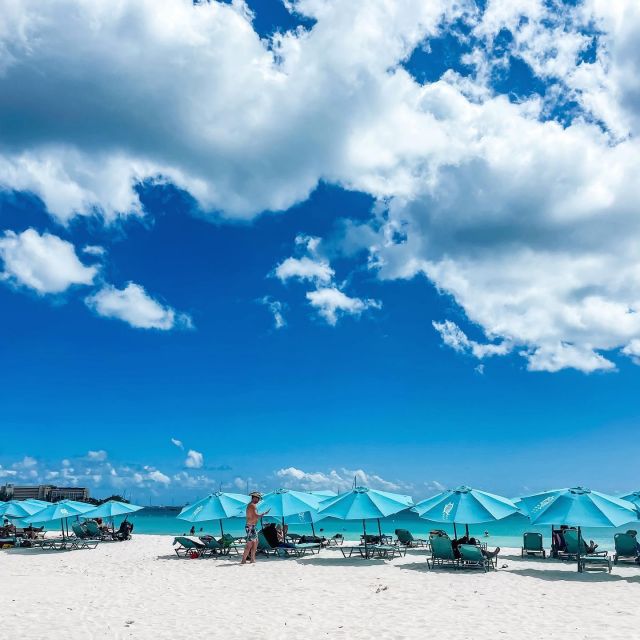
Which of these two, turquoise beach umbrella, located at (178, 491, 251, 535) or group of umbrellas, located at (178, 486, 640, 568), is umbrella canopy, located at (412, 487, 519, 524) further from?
turquoise beach umbrella, located at (178, 491, 251, 535)

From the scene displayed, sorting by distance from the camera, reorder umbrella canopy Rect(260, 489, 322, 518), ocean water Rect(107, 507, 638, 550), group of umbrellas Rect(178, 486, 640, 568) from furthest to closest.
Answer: ocean water Rect(107, 507, 638, 550) < umbrella canopy Rect(260, 489, 322, 518) < group of umbrellas Rect(178, 486, 640, 568)

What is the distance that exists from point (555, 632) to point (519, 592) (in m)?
3.33

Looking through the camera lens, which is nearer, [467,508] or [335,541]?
[467,508]

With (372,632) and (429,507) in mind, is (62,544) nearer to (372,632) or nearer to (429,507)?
(429,507)

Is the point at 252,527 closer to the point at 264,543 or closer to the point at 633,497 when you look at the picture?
the point at 264,543

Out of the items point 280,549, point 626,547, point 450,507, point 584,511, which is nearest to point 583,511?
point 584,511

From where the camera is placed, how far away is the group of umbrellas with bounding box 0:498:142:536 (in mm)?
21391

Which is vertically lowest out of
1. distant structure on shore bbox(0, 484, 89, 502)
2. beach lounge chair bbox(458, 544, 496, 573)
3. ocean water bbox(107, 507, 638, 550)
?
beach lounge chair bbox(458, 544, 496, 573)

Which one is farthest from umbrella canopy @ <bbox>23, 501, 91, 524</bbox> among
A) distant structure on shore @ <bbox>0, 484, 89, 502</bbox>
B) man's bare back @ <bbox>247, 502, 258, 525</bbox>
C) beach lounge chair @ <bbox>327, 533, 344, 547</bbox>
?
distant structure on shore @ <bbox>0, 484, 89, 502</bbox>

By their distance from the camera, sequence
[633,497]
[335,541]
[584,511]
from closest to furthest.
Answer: [584,511], [633,497], [335,541]

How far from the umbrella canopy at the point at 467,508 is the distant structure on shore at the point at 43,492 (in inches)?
5293

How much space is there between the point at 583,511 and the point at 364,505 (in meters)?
5.41

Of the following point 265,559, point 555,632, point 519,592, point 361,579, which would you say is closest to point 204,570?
point 265,559

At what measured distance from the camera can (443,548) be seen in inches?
565
